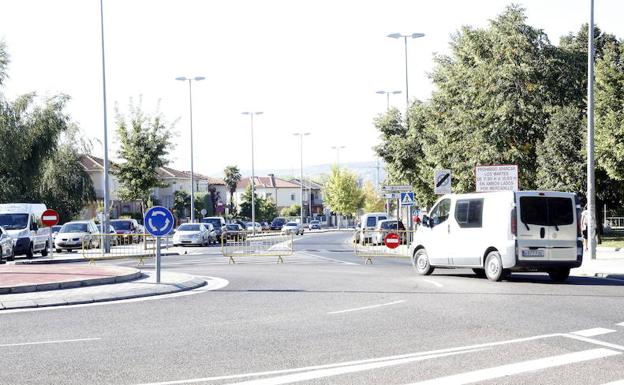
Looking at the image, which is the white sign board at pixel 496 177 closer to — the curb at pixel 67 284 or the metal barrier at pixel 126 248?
the curb at pixel 67 284

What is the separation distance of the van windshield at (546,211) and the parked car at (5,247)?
18910 millimetres

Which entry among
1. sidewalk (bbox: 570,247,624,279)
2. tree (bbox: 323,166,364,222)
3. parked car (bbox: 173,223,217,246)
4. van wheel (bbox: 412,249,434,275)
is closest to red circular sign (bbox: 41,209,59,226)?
van wheel (bbox: 412,249,434,275)

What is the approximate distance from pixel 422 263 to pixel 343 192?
9895 centimetres

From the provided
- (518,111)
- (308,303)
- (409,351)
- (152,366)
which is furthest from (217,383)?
(518,111)

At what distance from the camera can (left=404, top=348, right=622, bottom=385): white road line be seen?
758cm

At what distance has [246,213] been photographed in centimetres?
11881

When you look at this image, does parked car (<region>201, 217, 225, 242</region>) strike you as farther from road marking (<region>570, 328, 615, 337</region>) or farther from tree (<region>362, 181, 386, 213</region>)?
tree (<region>362, 181, 386, 213</region>)

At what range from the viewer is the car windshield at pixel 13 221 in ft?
114

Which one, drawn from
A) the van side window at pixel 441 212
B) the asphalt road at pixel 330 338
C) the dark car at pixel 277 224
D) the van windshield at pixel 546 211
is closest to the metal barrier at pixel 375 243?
the van side window at pixel 441 212

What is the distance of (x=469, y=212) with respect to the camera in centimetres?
1981

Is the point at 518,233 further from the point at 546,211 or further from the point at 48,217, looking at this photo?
the point at 48,217

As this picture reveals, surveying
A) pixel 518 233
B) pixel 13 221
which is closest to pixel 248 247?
pixel 13 221

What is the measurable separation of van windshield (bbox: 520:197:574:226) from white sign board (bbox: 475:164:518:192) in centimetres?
734

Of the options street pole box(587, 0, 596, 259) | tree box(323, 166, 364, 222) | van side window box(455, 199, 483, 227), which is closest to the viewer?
van side window box(455, 199, 483, 227)
